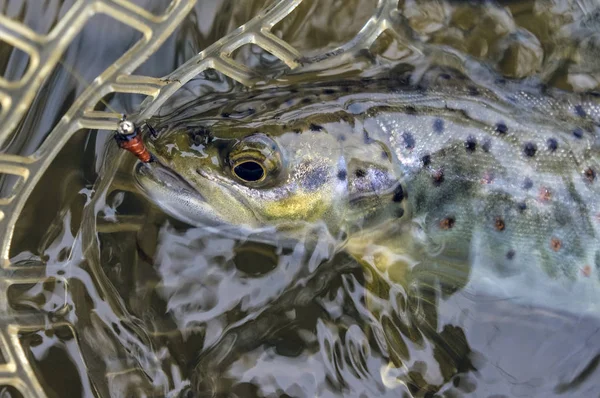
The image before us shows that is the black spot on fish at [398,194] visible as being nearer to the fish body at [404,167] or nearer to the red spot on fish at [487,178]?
the fish body at [404,167]

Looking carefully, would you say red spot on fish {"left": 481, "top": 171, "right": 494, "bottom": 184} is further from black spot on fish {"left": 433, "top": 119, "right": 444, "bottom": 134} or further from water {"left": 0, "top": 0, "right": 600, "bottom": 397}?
water {"left": 0, "top": 0, "right": 600, "bottom": 397}

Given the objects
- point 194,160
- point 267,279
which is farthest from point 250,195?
point 267,279

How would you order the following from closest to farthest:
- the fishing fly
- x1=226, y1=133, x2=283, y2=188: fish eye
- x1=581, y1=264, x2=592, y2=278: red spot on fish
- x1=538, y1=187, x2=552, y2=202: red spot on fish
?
the fishing fly → x1=226, y1=133, x2=283, y2=188: fish eye → x1=538, y1=187, x2=552, y2=202: red spot on fish → x1=581, y1=264, x2=592, y2=278: red spot on fish

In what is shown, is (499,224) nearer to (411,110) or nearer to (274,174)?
(411,110)

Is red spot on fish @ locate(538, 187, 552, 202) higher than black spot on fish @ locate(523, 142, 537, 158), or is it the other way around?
black spot on fish @ locate(523, 142, 537, 158)

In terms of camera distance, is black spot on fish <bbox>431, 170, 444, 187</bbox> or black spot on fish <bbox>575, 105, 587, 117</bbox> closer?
black spot on fish <bbox>431, 170, 444, 187</bbox>

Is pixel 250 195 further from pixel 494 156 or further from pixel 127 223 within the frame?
pixel 494 156

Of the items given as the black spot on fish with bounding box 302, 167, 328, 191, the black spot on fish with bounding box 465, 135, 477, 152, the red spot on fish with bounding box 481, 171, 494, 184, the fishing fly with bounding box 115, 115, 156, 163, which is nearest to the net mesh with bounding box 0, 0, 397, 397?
the fishing fly with bounding box 115, 115, 156, 163
